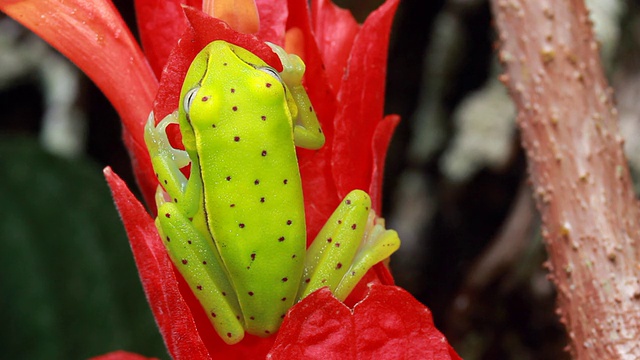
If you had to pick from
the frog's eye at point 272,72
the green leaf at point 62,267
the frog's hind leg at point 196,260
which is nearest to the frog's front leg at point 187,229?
the frog's hind leg at point 196,260

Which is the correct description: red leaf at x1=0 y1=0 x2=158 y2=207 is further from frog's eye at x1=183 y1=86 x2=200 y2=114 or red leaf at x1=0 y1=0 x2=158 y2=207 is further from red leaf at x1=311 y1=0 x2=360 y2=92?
red leaf at x1=311 y1=0 x2=360 y2=92

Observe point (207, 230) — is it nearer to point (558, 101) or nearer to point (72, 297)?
point (558, 101)

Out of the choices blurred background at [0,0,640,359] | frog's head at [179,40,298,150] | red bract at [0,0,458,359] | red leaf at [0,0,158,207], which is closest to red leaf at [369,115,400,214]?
red bract at [0,0,458,359]

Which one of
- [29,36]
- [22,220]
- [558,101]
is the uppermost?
[558,101]

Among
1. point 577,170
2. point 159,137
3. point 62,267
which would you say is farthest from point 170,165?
point 62,267

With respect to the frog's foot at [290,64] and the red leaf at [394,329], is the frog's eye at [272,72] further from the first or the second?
the red leaf at [394,329]

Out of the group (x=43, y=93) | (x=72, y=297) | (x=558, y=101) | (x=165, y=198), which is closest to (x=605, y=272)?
(x=558, y=101)
